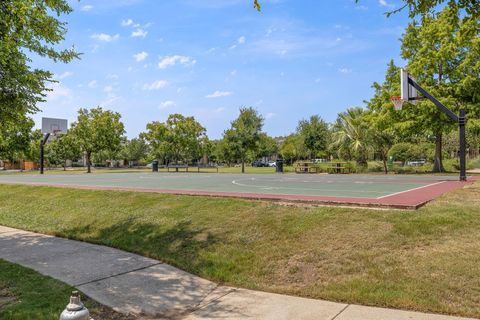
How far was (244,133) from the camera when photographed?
3903cm

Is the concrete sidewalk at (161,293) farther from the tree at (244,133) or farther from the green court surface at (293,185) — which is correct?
the tree at (244,133)

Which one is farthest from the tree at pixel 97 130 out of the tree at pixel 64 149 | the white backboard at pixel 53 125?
the white backboard at pixel 53 125

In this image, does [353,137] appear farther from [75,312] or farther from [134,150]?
[134,150]

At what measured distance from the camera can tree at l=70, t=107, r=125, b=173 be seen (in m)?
47.9

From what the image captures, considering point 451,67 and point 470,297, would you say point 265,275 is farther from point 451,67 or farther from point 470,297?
point 451,67

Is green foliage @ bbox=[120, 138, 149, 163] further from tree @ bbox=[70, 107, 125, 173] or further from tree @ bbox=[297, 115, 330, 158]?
tree @ bbox=[297, 115, 330, 158]

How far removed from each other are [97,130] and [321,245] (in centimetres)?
4580

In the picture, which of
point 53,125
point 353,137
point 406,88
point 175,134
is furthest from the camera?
point 53,125

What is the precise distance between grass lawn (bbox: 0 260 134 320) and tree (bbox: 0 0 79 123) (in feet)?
13.9

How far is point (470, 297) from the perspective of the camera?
197 inches

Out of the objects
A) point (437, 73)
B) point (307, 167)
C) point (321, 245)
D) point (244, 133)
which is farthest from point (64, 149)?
point (321, 245)

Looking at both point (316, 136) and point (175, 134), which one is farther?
point (175, 134)

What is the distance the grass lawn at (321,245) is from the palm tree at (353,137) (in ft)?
99.1

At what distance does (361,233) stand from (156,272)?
12.2 feet
